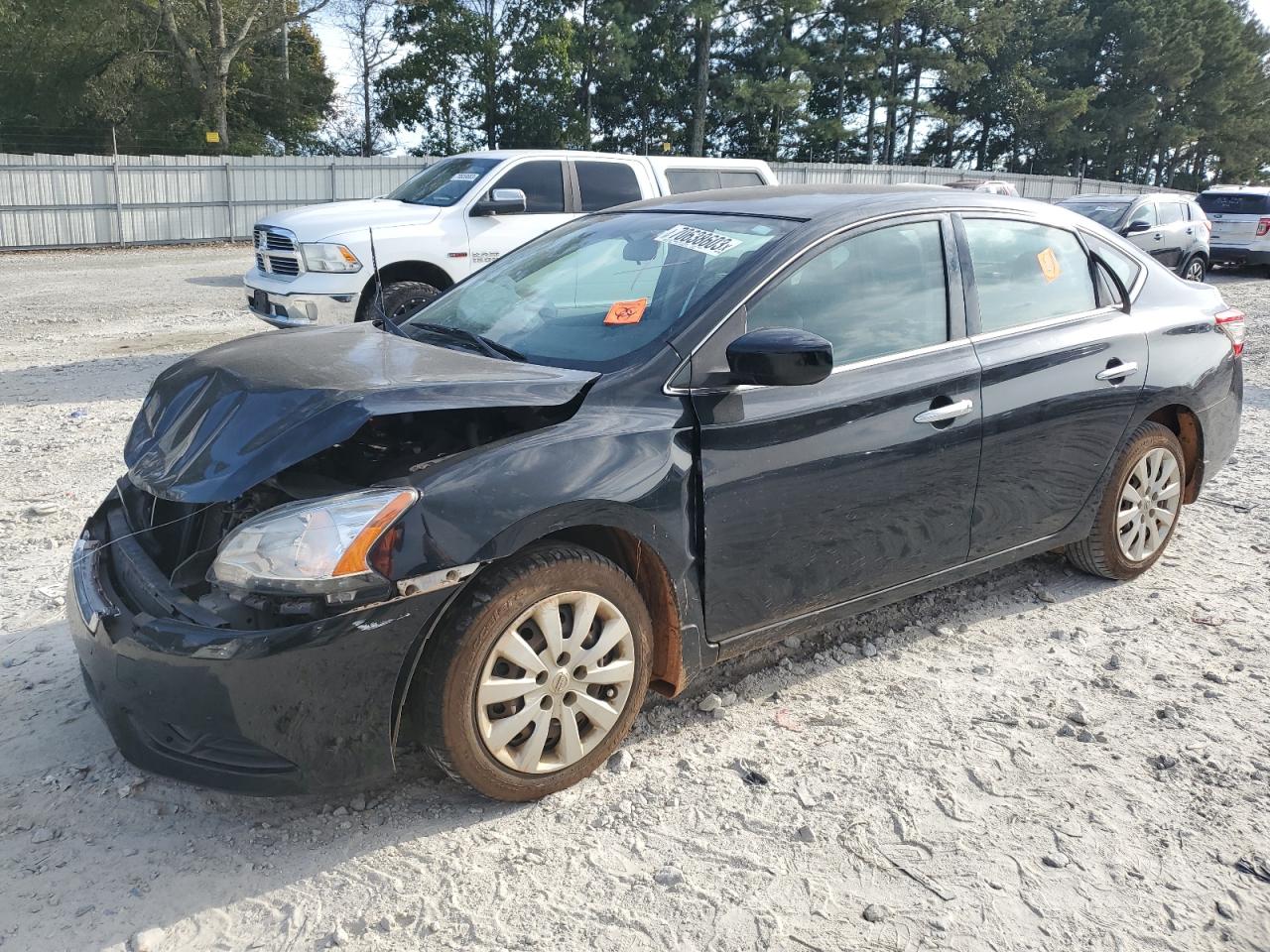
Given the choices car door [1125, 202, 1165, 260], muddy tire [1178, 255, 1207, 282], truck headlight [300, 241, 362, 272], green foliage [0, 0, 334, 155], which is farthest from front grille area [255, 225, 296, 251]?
green foliage [0, 0, 334, 155]

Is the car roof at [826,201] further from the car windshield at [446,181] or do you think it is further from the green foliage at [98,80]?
the green foliage at [98,80]

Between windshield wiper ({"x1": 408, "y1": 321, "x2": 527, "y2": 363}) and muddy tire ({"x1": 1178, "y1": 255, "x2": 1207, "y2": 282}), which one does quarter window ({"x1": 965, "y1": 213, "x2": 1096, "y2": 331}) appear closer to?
windshield wiper ({"x1": 408, "y1": 321, "x2": 527, "y2": 363})

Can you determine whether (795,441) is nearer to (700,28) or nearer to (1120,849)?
(1120,849)

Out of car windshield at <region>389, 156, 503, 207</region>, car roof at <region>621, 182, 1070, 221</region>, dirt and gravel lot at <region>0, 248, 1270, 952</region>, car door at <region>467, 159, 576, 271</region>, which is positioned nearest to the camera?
dirt and gravel lot at <region>0, 248, 1270, 952</region>

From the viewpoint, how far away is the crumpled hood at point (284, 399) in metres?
2.79

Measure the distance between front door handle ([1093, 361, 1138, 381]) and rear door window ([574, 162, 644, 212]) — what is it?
264 inches

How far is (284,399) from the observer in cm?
294

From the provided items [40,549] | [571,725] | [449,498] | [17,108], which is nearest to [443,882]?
[571,725]

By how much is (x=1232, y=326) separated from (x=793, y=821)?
3.48 meters

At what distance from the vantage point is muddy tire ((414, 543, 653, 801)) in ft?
9.11

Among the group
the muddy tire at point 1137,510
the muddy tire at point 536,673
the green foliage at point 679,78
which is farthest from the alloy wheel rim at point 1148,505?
the green foliage at point 679,78

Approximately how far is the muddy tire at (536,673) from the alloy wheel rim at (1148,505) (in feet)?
8.34

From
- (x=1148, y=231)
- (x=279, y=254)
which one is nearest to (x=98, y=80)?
(x=279, y=254)

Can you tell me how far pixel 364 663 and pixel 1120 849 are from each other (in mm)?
2063
